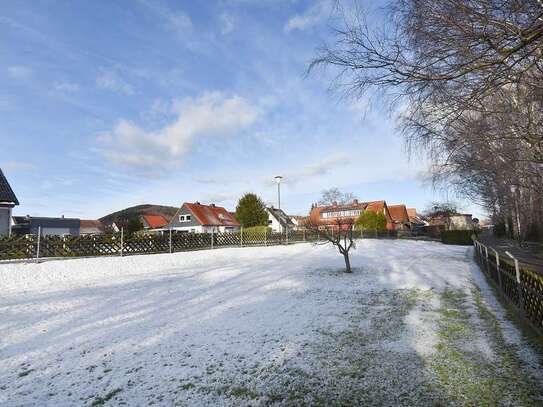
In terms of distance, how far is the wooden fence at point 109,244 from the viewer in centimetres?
1320

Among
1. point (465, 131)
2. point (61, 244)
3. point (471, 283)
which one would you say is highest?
point (465, 131)

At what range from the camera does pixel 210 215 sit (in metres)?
47.2

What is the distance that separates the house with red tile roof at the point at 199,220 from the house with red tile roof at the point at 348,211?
52.1ft

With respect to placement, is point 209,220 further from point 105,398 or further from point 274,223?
point 105,398

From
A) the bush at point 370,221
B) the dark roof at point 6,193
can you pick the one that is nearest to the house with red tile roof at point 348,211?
the bush at point 370,221

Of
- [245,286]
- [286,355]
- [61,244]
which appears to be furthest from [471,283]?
[61,244]

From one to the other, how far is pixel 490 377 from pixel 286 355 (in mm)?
2229

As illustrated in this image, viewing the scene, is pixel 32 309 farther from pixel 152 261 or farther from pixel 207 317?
pixel 152 261

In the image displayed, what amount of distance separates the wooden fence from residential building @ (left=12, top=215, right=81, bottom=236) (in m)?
35.4

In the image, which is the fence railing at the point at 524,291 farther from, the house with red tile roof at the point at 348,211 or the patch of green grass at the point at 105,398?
the house with red tile roof at the point at 348,211

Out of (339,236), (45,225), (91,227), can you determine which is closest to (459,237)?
(339,236)

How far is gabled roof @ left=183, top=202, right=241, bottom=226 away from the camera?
1745 inches

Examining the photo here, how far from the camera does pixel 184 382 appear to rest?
322 centimetres

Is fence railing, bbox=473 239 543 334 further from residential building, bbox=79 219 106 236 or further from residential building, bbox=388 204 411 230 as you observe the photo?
residential building, bbox=79 219 106 236
